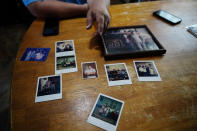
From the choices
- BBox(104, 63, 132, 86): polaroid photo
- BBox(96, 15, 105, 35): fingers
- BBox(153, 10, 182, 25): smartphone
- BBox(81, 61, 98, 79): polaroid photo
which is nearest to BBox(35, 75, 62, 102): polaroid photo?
BBox(81, 61, 98, 79): polaroid photo

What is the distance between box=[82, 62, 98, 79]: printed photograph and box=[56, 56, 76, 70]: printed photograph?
5 cm

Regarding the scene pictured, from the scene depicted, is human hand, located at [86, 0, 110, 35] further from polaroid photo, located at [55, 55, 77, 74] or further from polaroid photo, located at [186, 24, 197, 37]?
polaroid photo, located at [186, 24, 197, 37]

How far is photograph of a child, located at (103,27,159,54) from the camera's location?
0.65m

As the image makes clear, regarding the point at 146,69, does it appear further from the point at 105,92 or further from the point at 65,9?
the point at 65,9

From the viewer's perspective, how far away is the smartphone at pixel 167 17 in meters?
0.86

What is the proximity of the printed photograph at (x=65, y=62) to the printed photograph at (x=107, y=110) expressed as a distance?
219 mm

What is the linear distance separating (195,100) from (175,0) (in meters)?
0.99

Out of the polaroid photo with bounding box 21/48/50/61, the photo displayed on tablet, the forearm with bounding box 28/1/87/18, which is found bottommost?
the polaroid photo with bounding box 21/48/50/61

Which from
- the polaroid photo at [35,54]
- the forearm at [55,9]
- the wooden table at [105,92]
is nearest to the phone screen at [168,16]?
the wooden table at [105,92]

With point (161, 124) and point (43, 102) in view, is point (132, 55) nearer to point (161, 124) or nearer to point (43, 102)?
point (161, 124)

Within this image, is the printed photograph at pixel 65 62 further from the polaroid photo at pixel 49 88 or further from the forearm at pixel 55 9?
the forearm at pixel 55 9

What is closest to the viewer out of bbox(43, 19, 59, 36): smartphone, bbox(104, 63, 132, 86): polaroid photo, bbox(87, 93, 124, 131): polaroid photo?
bbox(87, 93, 124, 131): polaroid photo

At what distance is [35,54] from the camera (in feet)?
2.17

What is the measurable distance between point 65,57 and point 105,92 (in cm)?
28
